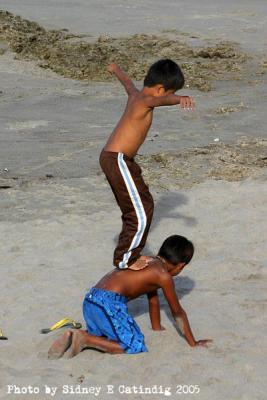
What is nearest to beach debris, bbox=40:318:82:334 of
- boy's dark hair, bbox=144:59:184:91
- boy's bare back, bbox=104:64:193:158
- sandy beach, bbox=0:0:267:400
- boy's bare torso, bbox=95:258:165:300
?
sandy beach, bbox=0:0:267:400

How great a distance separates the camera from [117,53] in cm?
1488

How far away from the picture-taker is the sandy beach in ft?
16.7

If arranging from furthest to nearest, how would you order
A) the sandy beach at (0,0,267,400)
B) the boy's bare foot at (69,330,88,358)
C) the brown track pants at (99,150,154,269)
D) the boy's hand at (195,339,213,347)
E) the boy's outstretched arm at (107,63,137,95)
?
1. the boy's outstretched arm at (107,63,137,95)
2. the brown track pants at (99,150,154,269)
3. the boy's hand at (195,339,213,347)
4. the boy's bare foot at (69,330,88,358)
5. the sandy beach at (0,0,267,400)

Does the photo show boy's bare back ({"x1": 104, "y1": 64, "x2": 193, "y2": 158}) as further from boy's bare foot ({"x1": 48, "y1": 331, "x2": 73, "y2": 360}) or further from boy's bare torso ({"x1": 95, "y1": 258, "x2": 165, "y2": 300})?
boy's bare foot ({"x1": 48, "y1": 331, "x2": 73, "y2": 360})

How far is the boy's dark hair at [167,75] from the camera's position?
18.3 feet

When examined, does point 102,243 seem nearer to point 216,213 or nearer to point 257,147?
point 216,213

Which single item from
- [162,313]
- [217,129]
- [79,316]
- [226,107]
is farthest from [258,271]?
[226,107]

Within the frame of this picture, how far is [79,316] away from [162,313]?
55cm

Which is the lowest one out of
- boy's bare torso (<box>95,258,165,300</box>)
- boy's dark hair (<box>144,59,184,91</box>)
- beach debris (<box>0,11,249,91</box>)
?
beach debris (<box>0,11,249,91</box>)

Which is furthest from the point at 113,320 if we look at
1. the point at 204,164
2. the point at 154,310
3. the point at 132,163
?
the point at 204,164

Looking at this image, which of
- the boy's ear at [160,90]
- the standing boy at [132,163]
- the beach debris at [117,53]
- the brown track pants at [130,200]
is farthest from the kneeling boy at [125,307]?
the beach debris at [117,53]

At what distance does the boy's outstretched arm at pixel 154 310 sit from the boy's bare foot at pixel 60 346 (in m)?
0.61

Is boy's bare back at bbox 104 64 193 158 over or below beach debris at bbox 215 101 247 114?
over

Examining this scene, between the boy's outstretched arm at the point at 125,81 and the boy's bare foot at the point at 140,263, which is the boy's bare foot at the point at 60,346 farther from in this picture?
the boy's outstretched arm at the point at 125,81
